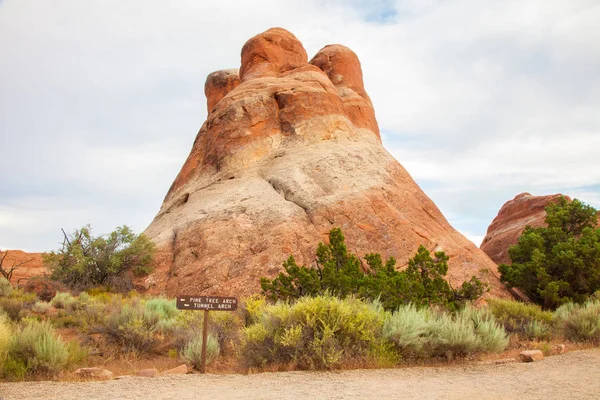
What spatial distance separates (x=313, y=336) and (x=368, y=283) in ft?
10.9

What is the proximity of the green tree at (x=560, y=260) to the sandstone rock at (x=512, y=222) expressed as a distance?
942cm

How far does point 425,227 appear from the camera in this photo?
19625mm

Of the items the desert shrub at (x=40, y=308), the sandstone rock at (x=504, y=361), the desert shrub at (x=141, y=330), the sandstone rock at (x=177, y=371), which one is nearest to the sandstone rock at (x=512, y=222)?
the sandstone rock at (x=504, y=361)

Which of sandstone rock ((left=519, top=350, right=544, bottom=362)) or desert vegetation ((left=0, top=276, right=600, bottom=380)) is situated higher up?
desert vegetation ((left=0, top=276, right=600, bottom=380))

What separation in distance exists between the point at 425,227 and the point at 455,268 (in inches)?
93.5

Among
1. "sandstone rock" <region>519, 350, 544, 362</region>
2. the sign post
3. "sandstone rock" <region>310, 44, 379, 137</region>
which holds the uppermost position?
"sandstone rock" <region>310, 44, 379, 137</region>

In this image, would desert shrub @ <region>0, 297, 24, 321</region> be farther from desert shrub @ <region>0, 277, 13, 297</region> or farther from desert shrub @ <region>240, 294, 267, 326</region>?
desert shrub @ <region>240, 294, 267, 326</region>

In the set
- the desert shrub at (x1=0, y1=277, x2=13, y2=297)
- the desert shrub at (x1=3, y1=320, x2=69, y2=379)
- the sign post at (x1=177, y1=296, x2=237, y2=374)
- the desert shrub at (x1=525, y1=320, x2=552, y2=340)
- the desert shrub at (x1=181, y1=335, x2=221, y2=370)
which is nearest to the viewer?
the desert shrub at (x1=3, y1=320, x2=69, y2=379)

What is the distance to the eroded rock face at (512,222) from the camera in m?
30.7

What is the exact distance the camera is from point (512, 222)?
34469 mm

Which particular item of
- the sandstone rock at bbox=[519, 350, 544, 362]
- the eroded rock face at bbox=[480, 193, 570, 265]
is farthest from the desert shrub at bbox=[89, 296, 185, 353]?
the eroded rock face at bbox=[480, 193, 570, 265]

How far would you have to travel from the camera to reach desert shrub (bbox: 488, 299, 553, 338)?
12516 mm

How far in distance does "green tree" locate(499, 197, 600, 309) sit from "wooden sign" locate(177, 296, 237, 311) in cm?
1222

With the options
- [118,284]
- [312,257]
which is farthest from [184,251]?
[312,257]
